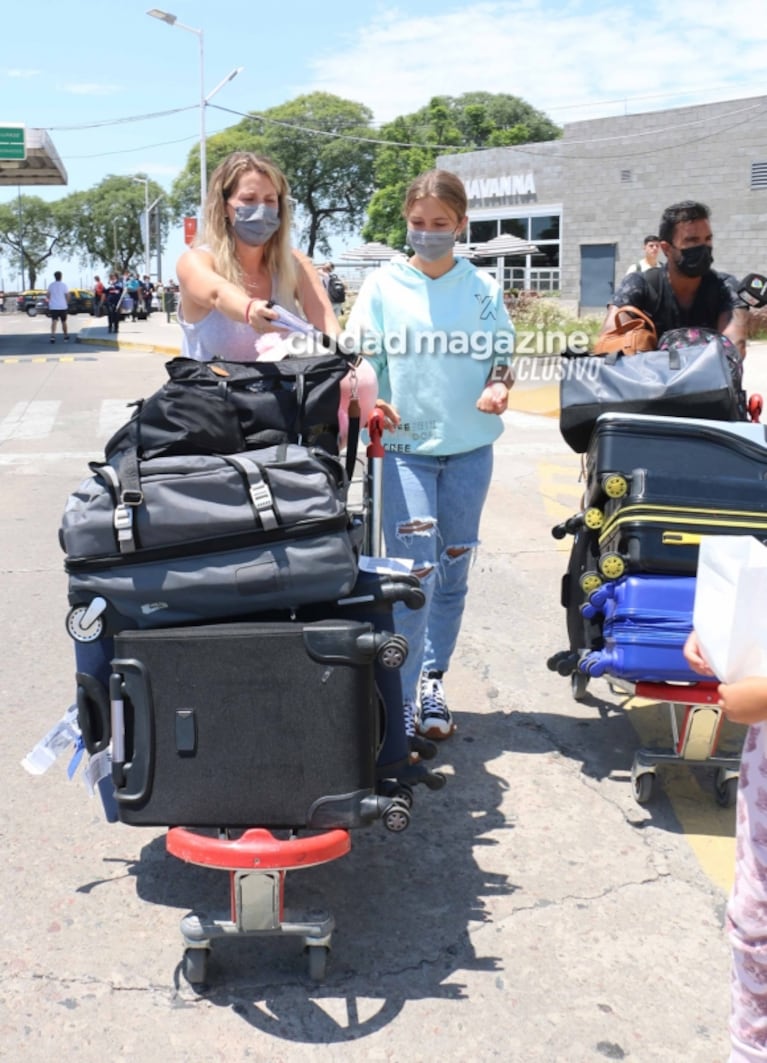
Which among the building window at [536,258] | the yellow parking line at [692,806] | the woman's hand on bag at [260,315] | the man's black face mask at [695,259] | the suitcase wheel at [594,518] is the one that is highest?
the building window at [536,258]

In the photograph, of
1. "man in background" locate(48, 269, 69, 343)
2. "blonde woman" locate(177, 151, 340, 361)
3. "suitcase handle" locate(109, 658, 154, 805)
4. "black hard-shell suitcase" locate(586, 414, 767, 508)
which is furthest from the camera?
"man in background" locate(48, 269, 69, 343)

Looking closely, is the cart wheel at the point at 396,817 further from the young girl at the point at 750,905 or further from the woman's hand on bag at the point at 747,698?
the woman's hand on bag at the point at 747,698

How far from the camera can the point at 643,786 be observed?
3617 millimetres

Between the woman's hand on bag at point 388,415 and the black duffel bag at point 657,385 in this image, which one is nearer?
the woman's hand on bag at point 388,415

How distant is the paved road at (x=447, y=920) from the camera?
2.49 m

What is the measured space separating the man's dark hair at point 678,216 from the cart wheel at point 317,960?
9.89 ft

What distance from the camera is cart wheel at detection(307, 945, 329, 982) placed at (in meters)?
2.65

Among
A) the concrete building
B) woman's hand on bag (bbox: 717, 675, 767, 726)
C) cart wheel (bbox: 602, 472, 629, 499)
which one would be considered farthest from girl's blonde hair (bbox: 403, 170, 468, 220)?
the concrete building

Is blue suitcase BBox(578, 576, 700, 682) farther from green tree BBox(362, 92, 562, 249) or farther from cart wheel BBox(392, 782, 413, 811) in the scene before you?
green tree BBox(362, 92, 562, 249)

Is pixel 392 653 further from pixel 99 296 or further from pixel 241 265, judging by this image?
pixel 99 296

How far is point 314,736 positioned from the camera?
2.59 metres

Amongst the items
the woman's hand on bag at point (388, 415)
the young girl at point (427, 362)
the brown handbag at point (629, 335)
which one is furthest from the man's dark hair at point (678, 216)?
the woman's hand on bag at point (388, 415)

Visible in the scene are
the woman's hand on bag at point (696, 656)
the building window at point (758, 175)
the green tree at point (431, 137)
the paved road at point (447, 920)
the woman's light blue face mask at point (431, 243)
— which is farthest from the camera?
the green tree at point (431, 137)

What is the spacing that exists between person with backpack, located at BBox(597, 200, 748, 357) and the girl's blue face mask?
5.14 ft
